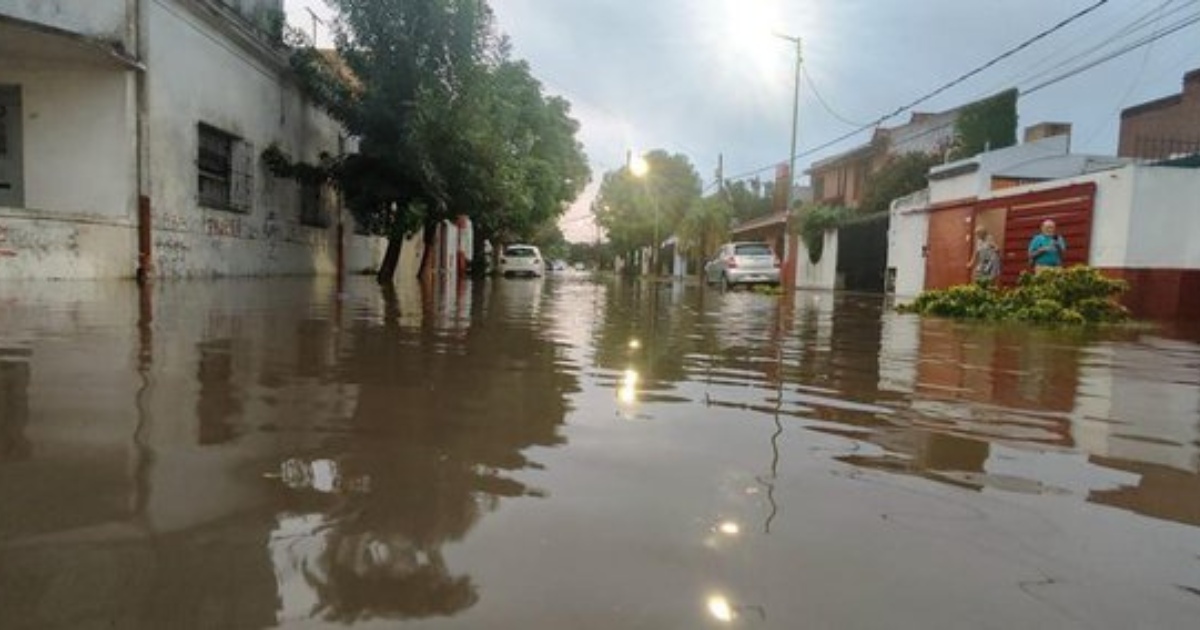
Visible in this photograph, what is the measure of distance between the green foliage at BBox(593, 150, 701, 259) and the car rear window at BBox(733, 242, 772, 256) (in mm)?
31391

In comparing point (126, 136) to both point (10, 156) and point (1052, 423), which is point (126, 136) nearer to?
point (10, 156)

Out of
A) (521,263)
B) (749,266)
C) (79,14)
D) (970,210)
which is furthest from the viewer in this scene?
(521,263)

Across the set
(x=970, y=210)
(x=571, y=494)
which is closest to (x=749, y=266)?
(x=970, y=210)

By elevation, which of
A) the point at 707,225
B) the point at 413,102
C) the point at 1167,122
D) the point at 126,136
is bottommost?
the point at 126,136

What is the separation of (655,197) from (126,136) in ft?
167

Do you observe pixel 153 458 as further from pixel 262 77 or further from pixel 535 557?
pixel 262 77

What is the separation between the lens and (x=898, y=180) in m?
33.2

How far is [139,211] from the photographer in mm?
13516

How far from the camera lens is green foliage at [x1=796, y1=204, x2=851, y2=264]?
3231 centimetres

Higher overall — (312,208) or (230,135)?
(230,135)

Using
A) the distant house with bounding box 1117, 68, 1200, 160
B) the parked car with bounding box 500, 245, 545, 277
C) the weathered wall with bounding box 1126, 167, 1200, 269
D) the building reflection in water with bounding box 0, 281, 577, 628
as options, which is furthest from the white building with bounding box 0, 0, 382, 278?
the distant house with bounding box 1117, 68, 1200, 160

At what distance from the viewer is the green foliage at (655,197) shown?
6275cm

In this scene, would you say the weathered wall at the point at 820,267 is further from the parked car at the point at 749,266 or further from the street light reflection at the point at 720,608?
the street light reflection at the point at 720,608

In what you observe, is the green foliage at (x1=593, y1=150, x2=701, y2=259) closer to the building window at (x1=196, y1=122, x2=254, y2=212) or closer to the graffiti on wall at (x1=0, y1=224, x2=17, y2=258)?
the building window at (x1=196, y1=122, x2=254, y2=212)
